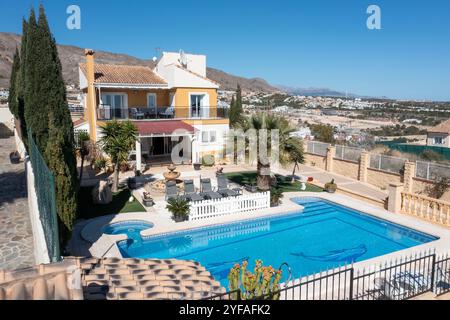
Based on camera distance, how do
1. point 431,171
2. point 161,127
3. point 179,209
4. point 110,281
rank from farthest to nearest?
point 161,127, point 431,171, point 179,209, point 110,281

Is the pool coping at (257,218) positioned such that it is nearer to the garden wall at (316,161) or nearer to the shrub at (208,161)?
the garden wall at (316,161)

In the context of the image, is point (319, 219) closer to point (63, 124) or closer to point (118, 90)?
point (63, 124)

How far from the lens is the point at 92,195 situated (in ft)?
67.2

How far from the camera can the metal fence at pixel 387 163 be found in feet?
80.3

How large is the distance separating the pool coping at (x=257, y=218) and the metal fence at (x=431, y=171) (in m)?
4.35

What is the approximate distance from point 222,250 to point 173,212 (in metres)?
3.50

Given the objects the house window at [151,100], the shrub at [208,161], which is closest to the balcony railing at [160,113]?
the house window at [151,100]

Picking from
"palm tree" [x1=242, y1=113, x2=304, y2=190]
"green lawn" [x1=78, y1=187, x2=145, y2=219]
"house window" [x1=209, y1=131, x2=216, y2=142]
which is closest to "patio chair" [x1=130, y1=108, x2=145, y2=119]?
"house window" [x1=209, y1=131, x2=216, y2=142]

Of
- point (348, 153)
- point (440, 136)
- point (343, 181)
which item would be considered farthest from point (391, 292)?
point (440, 136)

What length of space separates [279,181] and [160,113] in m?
13.3

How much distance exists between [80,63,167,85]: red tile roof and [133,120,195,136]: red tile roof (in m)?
4.31

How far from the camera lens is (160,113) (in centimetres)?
3328

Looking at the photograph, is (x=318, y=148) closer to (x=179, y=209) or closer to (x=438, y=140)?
(x=179, y=209)
